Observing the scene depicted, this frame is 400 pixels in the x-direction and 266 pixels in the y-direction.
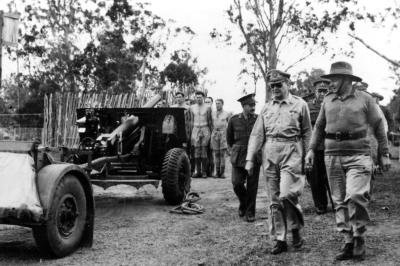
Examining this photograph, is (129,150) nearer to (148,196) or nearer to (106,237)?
(148,196)

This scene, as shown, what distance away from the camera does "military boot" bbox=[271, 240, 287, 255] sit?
5.72m

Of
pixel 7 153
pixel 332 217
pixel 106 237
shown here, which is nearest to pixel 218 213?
pixel 332 217

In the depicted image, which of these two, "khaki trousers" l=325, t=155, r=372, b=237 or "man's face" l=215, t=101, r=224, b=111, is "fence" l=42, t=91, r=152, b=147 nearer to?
"man's face" l=215, t=101, r=224, b=111

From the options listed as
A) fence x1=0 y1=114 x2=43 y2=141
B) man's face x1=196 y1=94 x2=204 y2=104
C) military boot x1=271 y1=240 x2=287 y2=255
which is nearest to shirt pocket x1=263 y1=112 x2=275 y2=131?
military boot x1=271 y1=240 x2=287 y2=255

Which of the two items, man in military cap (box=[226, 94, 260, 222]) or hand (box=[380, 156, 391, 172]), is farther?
man in military cap (box=[226, 94, 260, 222])

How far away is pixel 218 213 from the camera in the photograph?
27.9ft

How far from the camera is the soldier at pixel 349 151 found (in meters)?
5.40

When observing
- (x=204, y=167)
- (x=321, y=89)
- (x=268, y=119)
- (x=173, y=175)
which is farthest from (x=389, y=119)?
(x=204, y=167)

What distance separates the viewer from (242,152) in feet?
26.4

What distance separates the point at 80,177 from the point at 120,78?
79.7ft

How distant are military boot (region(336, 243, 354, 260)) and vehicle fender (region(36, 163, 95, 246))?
2.52m

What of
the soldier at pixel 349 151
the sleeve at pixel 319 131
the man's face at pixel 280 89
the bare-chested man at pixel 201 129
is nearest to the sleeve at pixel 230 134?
the man's face at pixel 280 89

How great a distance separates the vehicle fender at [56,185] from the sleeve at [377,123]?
9.62 ft

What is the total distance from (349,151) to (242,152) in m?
2.61
